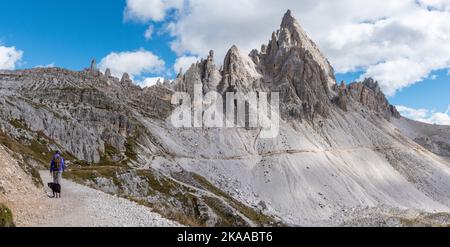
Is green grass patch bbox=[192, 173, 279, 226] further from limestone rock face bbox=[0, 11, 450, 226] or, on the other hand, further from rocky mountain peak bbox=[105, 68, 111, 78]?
rocky mountain peak bbox=[105, 68, 111, 78]

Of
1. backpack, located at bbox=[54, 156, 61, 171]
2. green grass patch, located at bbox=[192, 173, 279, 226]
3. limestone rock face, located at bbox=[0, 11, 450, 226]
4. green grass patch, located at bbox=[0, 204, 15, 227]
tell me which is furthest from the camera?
limestone rock face, located at bbox=[0, 11, 450, 226]

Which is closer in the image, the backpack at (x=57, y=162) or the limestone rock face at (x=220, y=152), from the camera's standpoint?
the backpack at (x=57, y=162)

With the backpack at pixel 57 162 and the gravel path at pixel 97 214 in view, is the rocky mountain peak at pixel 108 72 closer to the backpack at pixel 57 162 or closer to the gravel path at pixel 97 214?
the backpack at pixel 57 162

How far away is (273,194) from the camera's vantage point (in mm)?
124500

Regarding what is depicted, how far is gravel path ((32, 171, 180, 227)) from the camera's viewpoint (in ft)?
58.3

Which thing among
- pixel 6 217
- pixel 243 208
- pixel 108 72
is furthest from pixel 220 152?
pixel 6 217

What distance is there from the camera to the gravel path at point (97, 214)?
17.8 meters

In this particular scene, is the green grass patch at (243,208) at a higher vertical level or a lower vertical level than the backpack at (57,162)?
lower

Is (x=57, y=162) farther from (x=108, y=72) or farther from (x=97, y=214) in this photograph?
(x=108, y=72)

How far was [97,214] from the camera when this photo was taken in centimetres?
1956

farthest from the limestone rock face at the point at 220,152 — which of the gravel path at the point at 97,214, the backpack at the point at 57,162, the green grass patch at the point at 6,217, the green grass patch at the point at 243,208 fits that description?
the green grass patch at the point at 6,217

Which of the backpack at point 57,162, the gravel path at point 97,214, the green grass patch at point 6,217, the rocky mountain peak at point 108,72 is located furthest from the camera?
the rocky mountain peak at point 108,72

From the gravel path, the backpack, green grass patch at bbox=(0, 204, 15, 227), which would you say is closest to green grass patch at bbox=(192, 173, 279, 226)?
the backpack
